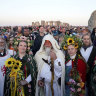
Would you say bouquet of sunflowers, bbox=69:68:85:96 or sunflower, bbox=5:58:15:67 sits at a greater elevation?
sunflower, bbox=5:58:15:67

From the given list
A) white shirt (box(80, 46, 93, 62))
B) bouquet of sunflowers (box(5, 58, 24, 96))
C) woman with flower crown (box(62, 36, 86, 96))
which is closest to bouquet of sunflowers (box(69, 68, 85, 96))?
woman with flower crown (box(62, 36, 86, 96))

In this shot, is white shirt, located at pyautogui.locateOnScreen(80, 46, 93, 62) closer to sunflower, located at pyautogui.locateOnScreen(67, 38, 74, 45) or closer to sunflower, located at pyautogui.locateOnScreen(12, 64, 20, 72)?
sunflower, located at pyautogui.locateOnScreen(67, 38, 74, 45)

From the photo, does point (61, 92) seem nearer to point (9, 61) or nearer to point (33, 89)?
point (33, 89)

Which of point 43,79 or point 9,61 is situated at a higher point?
point 9,61

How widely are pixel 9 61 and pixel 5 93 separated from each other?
919 millimetres

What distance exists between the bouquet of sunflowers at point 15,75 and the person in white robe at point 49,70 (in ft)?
1.69

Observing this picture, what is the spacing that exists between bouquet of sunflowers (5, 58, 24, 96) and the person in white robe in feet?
1.69

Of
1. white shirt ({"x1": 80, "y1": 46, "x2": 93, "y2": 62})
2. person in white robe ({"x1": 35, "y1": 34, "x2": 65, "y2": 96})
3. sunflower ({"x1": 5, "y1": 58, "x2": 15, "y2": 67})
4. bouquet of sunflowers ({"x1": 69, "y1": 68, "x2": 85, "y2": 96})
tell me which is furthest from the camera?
white shirt ({"x1": 80, "y1": 46, "x2": 93, "y2": 62})

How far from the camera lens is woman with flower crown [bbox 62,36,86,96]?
13.4 feet

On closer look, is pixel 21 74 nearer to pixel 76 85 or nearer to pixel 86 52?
pixel 76 85

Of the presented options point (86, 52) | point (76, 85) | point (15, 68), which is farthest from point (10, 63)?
point (86, 52)

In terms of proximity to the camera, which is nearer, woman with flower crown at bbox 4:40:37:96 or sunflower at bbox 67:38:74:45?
woman with flower crown at bbox 4:40:37:96

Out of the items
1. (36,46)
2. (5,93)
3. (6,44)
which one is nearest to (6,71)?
(5,93)

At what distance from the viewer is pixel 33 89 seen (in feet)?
14.8
